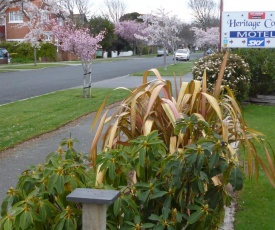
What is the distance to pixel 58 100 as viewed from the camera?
1902cm

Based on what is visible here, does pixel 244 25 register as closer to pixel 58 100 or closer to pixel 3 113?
pixel 58 100

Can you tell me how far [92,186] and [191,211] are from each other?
0.78 m

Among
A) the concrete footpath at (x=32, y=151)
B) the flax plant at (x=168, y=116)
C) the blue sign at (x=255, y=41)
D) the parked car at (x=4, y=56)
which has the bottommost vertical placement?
the parked car at (x=4, y=56)

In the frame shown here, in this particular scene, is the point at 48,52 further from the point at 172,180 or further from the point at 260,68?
the point at 172,180

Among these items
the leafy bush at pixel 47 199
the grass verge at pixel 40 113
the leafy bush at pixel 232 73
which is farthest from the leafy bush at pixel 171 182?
the leafy bush at pixel 232 73

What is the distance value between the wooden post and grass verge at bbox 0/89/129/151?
698 centimetres

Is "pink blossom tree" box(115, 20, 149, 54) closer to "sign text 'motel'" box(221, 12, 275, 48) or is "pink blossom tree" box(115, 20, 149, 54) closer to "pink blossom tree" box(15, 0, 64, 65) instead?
"pink blossom tree" box(15, 0, 64, 65)

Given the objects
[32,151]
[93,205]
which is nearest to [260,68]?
[32,151]

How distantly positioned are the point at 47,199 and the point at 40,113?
38.6 feet

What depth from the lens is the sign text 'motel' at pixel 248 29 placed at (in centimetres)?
1961

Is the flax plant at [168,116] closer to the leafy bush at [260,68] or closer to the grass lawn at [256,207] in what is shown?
the grass lawn at [256,207]

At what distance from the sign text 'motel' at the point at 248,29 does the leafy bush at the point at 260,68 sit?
1.13m

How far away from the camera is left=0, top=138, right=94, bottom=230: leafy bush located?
12.2ft

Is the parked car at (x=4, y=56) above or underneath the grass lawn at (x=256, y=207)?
underneath
